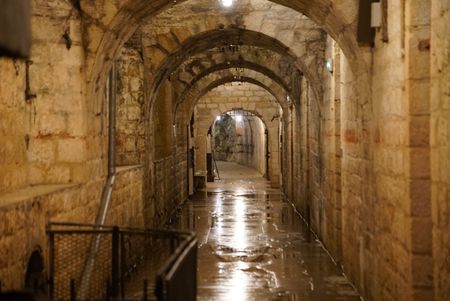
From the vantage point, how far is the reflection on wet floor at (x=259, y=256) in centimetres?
704

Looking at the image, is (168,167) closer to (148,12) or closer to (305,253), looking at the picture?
(305,253)

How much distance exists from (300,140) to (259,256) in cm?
522

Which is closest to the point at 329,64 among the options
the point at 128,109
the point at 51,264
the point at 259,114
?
the point at 128,109

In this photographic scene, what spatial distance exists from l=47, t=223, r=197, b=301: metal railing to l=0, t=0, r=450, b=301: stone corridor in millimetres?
50

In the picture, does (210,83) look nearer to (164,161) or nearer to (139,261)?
(164,161)

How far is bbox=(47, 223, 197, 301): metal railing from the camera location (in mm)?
2949

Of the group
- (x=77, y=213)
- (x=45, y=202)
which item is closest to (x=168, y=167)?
(x=77, y=213)

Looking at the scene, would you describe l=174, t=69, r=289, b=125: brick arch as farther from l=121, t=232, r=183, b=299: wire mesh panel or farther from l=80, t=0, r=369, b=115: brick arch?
l=80, t=0, r=369, b=115: brick arch

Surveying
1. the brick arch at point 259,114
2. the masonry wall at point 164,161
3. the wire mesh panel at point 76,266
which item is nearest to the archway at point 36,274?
the wire mesh panel at point 76,266

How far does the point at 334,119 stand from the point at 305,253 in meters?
2.19

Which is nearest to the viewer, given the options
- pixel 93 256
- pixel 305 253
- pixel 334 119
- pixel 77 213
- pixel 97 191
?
pixel 93 256

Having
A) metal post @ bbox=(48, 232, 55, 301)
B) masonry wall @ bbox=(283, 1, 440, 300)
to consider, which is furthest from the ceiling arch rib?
metal post @ bbox=(48, 232, 55, 301)

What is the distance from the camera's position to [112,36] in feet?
21.0

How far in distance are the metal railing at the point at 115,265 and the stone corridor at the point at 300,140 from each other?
2.0 inches
